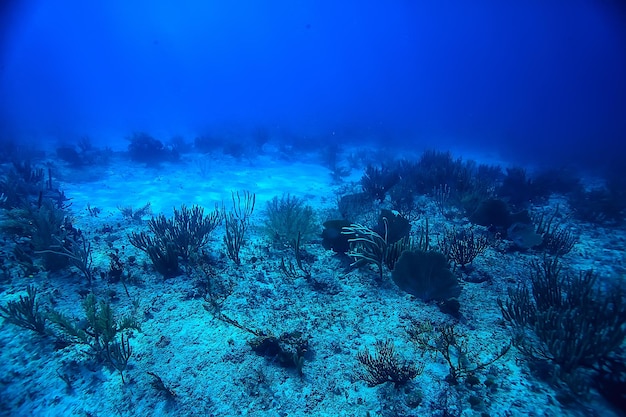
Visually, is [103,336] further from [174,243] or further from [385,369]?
[385,369]

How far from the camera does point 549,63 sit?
121812 mm

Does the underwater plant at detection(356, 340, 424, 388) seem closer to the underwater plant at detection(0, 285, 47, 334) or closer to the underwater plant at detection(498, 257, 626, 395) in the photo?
the underwater plant at detection(498, 257, 626, 395)

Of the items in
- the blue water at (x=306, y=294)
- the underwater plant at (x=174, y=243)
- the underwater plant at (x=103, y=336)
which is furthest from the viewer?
the underwater plant at (x=174, y=243)

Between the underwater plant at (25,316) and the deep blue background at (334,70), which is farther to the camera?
the deep blue background at (334,70)

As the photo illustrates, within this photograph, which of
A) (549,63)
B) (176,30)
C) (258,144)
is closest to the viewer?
(258,144)

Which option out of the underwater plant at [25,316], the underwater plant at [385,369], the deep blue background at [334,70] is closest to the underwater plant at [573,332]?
the underwater plant at [385,369]

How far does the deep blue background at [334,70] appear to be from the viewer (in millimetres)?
43906

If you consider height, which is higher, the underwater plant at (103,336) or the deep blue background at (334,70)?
the deep blue background at (334,70)

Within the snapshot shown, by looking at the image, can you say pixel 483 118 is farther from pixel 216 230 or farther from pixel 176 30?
pixel 176 30

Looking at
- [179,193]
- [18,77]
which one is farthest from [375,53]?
[179,193]

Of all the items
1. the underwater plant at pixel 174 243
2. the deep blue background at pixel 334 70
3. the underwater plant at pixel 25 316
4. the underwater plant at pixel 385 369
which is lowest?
the underwater plant at pixel 25 316

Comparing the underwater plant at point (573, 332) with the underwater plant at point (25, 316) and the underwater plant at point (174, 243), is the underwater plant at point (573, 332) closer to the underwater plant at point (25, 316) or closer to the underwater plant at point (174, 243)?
the underwater plant at point (174, 243)

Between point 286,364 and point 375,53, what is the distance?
665 ft

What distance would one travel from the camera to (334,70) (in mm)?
165000
